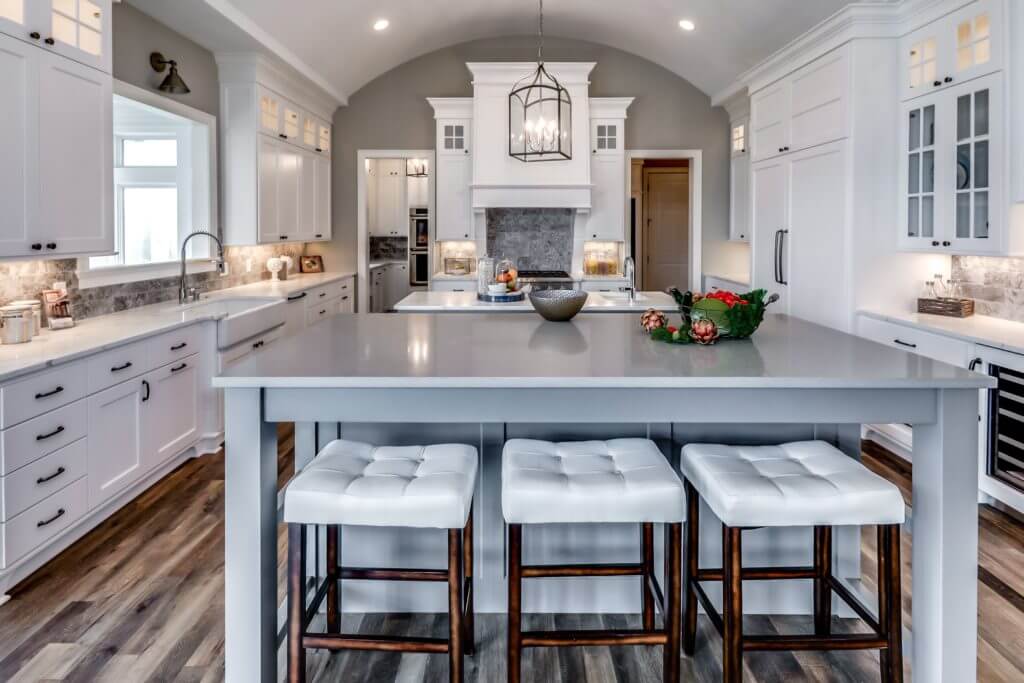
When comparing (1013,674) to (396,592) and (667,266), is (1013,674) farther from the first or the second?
(667,266)

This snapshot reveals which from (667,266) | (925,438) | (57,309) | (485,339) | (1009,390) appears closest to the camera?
(925,438)

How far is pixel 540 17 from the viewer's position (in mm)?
6699

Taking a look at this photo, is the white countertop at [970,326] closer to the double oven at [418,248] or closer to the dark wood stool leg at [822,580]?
the dark wood stool leg at [822,580]

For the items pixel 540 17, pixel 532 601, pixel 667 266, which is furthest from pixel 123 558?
pixel 667 266

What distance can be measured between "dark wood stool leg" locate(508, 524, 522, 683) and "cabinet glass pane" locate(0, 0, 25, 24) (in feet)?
8.87

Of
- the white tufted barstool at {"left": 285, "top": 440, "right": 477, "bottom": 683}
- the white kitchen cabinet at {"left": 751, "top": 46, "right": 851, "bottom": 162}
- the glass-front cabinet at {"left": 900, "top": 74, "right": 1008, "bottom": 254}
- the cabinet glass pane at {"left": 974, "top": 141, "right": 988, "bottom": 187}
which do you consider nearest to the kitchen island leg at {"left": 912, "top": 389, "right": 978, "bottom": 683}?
the white tufted barstool at {"left": 285, "top": 440, "right": 477, "bottom": 683}

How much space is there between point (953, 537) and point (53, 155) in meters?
3.58

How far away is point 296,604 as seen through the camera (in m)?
1.90

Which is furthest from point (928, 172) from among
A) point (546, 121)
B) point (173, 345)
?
point (173, 345)

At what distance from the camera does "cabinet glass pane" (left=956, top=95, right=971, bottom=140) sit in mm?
3785

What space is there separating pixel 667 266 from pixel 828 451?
26.5 ft

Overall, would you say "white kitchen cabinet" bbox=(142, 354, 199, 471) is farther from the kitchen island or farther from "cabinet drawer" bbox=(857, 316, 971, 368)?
"cabinet drawer" bbox=(857, 316, 971, 368)

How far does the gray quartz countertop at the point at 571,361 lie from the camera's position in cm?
192

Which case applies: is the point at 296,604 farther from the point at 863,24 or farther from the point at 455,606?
the point at 863,24
